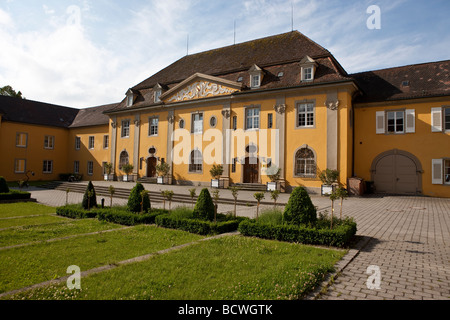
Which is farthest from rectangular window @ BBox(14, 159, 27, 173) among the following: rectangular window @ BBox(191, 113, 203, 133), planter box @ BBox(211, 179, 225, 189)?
planter box @ BBox(211, 179, 225, 189)

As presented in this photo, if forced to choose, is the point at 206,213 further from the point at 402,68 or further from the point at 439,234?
the point at 402,68

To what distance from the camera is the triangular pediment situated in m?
24.2

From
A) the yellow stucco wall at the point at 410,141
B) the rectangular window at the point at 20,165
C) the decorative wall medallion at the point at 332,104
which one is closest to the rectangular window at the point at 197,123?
the decorative wall medallion at the point at 332,104

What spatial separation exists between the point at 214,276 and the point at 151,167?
25.0 metres

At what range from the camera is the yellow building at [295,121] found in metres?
19.6

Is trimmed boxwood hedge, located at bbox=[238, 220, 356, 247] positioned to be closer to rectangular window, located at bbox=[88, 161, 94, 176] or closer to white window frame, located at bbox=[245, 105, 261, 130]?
white window frame, located at bbox=[245, 105, 261, 130]

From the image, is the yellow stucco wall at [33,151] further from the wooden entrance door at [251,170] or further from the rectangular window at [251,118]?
the rectangular window at [251,118]

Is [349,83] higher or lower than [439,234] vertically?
higher

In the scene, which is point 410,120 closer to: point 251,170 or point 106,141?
point 251,170

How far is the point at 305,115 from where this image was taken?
21094 millimetres

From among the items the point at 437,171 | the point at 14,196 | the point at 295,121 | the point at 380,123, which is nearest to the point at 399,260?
the point at 295,121
